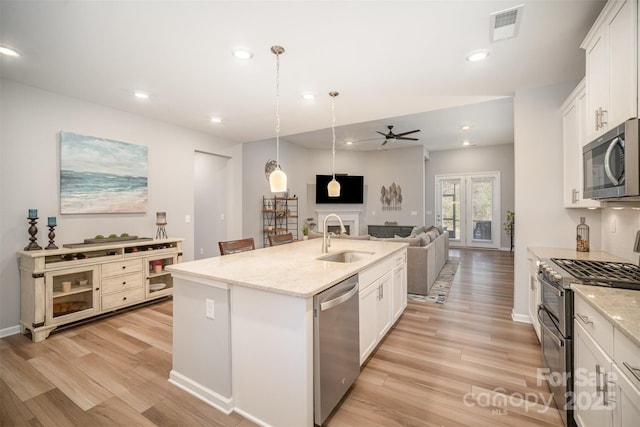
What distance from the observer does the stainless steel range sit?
164cm

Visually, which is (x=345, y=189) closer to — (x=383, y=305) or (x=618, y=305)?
(x=383, y=305)

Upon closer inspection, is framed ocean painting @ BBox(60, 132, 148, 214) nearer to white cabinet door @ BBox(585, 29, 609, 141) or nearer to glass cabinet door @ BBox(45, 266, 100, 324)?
glass cabinet door @ BBox(45, 266, 100, 324)

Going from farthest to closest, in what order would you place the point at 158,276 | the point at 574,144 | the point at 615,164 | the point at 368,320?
the point at 158,276
the point at 574,144
the point at 368,320
the point at 615,164

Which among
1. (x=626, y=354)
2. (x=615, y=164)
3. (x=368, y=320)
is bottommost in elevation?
(x=368, y=320)

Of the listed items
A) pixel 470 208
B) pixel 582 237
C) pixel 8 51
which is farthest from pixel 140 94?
pixel 470 208

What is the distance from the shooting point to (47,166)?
3.25 meters

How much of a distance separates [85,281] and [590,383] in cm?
460

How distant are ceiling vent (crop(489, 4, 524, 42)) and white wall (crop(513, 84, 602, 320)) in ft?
4.57

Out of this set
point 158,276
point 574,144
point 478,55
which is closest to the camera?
point 478,55

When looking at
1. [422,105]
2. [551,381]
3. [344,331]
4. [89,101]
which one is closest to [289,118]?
[422,105]

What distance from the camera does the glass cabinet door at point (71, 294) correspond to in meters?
2.94

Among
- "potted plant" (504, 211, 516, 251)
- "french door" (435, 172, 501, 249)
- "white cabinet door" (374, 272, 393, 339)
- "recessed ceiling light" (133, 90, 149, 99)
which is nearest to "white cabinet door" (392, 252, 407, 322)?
"white cabinet door" (374, 272, 393, 339)

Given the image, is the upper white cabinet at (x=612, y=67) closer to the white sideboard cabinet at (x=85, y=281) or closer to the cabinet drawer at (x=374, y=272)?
the cabinet drawer at (x=374, y=272)

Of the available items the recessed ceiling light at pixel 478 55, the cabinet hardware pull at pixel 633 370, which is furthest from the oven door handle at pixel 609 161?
the recessed ceiling light at pixel 478 55
